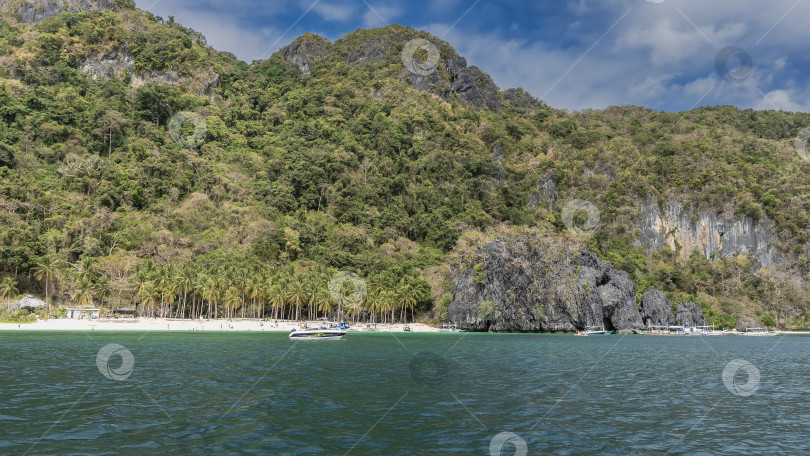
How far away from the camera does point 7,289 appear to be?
245 ft

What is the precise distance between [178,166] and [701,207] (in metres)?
141

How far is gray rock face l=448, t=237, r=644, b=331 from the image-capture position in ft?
301

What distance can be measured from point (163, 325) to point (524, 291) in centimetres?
6323

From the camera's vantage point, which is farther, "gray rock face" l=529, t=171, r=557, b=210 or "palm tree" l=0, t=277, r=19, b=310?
"gray rock face" l=529, t=171, r=557, b=210

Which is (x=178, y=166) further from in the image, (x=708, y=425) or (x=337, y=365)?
(x=708, y=425)

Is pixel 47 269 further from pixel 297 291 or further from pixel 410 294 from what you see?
pixel 410 294

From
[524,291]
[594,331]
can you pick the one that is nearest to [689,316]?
[594,331]

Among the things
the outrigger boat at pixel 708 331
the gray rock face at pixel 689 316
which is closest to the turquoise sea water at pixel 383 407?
the outrigger boat at pixel 708 331

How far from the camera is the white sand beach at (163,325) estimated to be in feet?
229

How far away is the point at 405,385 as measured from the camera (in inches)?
1083

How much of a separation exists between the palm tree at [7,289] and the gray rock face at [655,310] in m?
122

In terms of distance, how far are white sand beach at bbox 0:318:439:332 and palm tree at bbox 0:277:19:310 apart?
29.1 ft

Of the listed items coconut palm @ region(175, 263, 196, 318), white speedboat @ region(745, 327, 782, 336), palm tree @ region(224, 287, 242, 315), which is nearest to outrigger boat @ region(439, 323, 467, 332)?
palm tree @ region(224, 287, 242, 315)

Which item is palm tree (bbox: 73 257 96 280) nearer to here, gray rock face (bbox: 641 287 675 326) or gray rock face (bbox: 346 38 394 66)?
gray rock face (bbox: 641 287 675 326)
